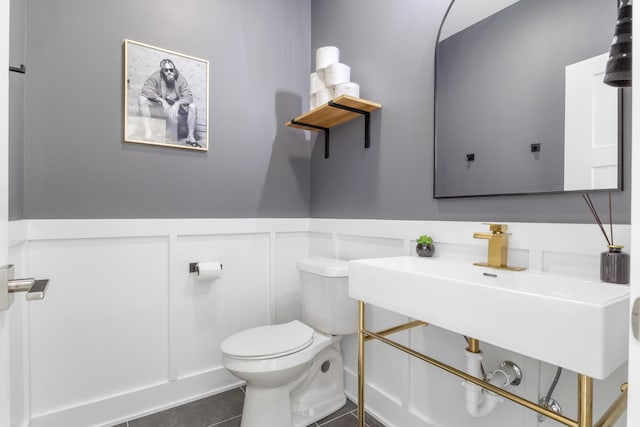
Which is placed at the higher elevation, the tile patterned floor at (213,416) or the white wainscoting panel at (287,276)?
the white wainscoting panel at (287,276)

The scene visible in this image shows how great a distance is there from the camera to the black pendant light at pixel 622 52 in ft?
2.63

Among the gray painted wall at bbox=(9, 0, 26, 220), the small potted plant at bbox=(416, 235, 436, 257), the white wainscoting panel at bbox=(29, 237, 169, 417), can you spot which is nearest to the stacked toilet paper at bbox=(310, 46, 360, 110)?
the small potted plant at bbox=(416, 235, 436, 257)

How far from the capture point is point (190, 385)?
1.85 meters

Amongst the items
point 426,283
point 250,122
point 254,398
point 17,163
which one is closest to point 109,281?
point 17,163

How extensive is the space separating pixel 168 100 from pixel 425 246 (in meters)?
1.56

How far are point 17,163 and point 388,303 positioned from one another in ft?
5.34

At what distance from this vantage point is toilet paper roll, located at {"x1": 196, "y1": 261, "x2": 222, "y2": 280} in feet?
5.99

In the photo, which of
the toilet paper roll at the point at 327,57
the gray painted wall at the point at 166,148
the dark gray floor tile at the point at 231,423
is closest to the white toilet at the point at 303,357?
the dark gray floor tile at the point at 231,423

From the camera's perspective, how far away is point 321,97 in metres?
1.86

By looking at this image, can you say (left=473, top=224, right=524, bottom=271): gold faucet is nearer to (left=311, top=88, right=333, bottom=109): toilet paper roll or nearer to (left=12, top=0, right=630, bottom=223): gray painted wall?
(left=12, top=0, right=630, bottom=223): gray painted wall

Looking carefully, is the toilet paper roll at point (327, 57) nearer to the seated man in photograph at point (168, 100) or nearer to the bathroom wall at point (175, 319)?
the seated man in photograph at point (168, 100)

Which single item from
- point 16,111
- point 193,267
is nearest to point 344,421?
point 193,267

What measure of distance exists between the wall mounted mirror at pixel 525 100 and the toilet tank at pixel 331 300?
64cm

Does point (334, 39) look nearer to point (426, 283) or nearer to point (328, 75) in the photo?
point (328, 75)
